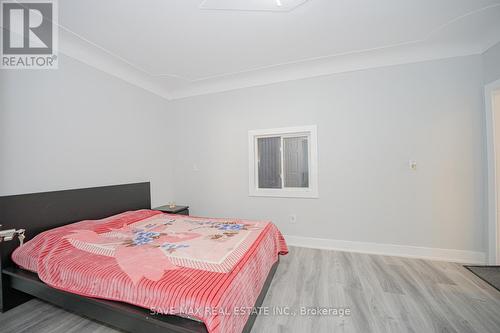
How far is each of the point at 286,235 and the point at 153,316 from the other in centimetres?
230

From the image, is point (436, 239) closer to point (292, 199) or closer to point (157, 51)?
point (292, 199)

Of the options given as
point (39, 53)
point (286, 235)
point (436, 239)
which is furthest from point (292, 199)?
point (39, 53)

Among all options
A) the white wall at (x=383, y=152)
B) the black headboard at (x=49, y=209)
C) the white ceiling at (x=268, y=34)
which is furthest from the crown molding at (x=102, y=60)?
the black headboard at (x=49, y=209)

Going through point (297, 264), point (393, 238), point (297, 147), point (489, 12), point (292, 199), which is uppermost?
point (489, 12)

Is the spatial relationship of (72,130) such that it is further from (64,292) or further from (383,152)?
(383,152)

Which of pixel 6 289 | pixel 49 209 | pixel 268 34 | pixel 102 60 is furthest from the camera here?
pixel 102 60

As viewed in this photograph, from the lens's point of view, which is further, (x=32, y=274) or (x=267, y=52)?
(x=267, y=52)

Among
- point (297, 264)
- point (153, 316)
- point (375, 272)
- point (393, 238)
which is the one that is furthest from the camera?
point (393, 238)

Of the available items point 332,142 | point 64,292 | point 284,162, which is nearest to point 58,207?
point 64,292

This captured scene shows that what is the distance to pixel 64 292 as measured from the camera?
1.46m

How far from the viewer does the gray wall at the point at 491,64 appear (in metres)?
2.15

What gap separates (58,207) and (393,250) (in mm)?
4205

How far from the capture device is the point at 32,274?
1.67 m

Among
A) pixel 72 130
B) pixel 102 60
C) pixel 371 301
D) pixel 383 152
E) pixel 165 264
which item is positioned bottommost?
pixel 371 301
